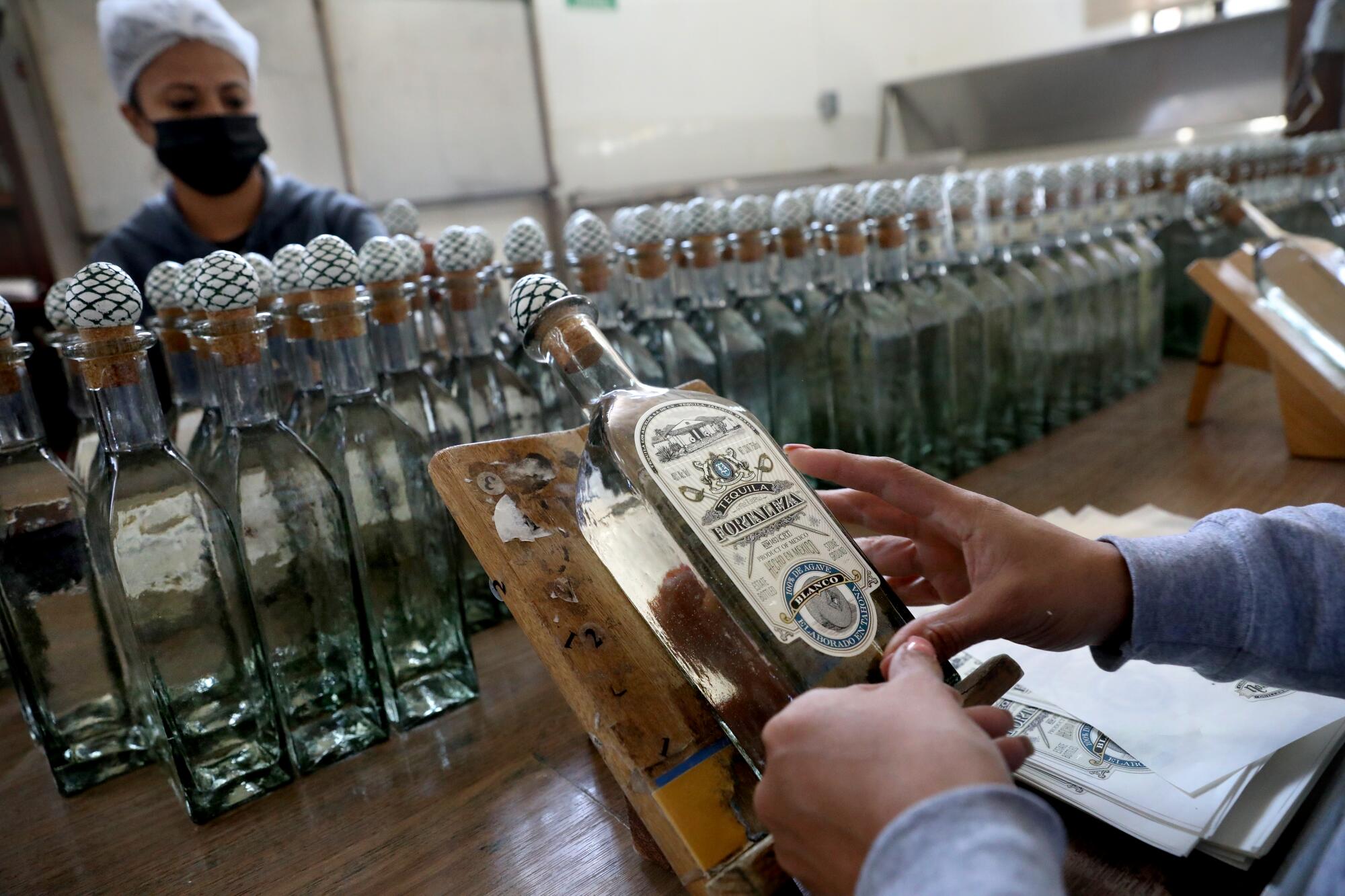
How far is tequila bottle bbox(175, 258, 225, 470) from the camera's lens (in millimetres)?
612

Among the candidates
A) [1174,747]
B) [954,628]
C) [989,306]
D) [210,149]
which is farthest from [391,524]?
[210,149]

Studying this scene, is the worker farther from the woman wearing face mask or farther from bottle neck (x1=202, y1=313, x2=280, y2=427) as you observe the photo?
the woman wearing face mask

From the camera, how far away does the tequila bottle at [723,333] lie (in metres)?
0.95

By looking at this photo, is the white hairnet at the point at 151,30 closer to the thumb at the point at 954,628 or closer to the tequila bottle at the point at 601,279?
the tequila bottle at the point at 601,279

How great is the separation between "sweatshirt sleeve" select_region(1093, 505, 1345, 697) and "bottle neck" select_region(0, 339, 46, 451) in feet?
2.43

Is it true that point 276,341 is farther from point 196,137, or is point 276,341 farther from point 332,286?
point 196,137

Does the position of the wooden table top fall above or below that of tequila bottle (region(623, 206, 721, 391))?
below

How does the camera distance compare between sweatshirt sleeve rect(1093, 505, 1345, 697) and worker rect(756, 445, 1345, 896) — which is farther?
sweatshirt sleeve rect(1093, 505, 1345, 697)

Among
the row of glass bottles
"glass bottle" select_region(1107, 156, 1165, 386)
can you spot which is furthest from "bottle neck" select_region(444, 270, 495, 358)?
"glass bottle" select_region(1107, 156, 1165, 386)

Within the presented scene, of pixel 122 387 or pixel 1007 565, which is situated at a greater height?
pixel 122 387

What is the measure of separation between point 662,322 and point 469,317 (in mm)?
215

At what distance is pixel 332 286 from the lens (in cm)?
59

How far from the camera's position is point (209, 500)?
1.81 feet

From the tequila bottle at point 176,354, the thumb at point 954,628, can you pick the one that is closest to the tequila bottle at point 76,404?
the tequila bottle at point 176,354
